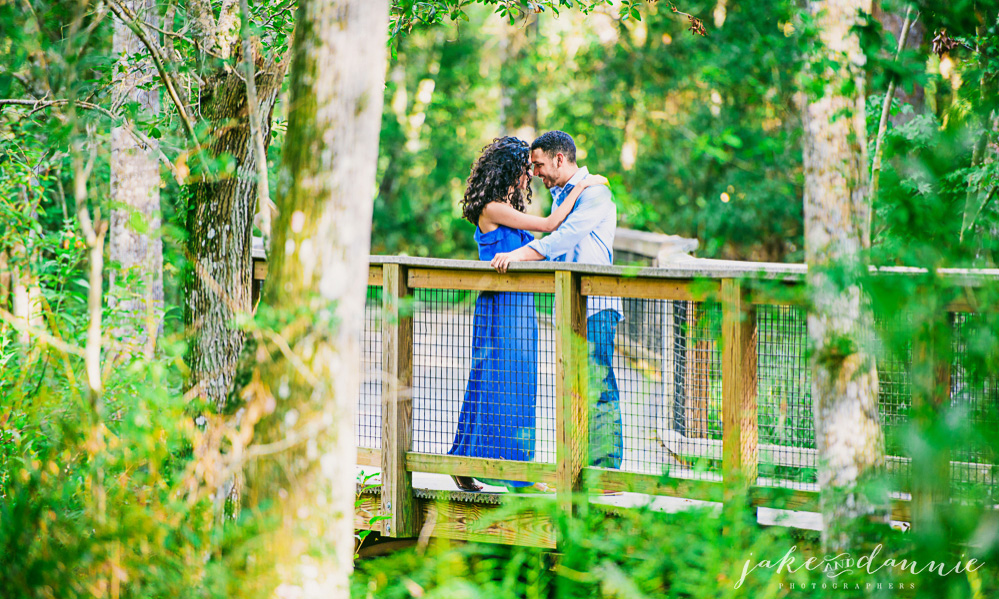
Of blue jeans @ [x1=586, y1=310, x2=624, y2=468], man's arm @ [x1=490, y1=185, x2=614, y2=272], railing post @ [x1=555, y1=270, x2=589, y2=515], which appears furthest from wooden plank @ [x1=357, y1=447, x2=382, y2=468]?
man's arm @ [x1=490, y1=185, x2=614, y2=272]

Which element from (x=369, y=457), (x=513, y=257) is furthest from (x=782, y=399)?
(x=369, y=457)

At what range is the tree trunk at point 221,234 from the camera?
168 inches

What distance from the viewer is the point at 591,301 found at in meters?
4.74

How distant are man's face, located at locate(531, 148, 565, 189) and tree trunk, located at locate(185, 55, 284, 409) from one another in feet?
4.99

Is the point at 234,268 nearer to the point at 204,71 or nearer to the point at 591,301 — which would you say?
the point at 204,71

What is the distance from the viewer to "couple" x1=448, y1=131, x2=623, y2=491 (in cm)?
459

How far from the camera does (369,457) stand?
4859 mm

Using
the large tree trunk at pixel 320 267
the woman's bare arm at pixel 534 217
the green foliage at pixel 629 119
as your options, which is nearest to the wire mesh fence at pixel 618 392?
the woman's bare arm at pixel 534 217

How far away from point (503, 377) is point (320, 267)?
2.12m

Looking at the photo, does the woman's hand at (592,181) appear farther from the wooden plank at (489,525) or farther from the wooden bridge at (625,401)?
the wooden plank at (489,525)

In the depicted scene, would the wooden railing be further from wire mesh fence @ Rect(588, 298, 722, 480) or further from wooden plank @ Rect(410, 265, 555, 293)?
wire mesh fence @ Rect(588, 298, 722, 480)

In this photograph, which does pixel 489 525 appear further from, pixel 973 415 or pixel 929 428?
pixel 929 428

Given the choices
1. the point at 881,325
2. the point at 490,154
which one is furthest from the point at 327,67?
the point at 881,325

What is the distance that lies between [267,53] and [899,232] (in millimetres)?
3678
